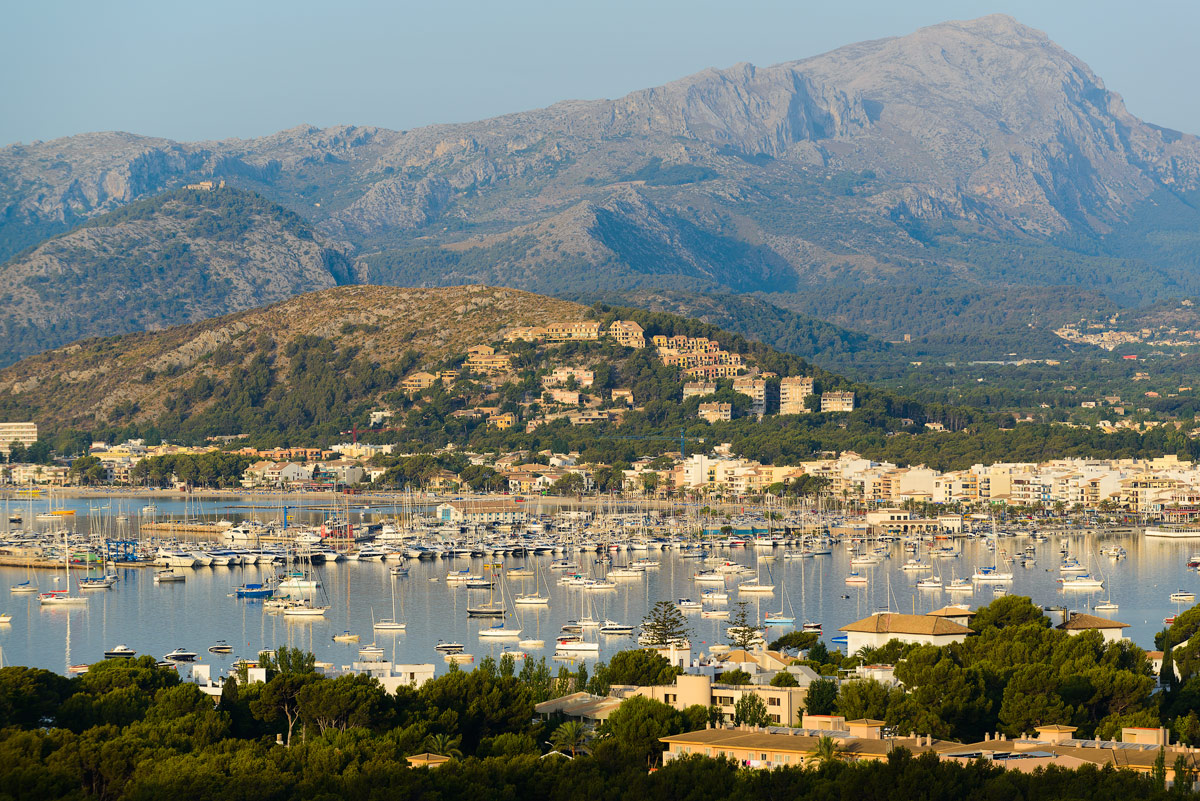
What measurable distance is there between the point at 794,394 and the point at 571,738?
406 feet

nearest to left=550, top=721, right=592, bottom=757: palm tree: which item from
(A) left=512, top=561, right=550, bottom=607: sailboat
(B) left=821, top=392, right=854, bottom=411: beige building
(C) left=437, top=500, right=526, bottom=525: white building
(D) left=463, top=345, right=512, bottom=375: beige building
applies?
(A) left=512, top=561, right=550, bottom=607: sailboat

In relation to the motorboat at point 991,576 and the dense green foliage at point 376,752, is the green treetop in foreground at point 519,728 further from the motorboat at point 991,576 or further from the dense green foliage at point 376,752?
the motorboat at point 991,576

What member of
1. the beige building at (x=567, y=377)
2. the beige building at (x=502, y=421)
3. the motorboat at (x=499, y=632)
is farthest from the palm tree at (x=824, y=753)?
the beige building at (x=567, y=377)

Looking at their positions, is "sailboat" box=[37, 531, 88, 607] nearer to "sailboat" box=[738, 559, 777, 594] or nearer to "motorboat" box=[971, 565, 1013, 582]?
"sailboat" box=[738, 559, 777, 594]

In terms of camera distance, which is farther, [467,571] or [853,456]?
[853,456]

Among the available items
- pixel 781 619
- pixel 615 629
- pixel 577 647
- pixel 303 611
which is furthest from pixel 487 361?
pixel 577 647

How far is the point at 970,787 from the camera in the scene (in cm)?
3042

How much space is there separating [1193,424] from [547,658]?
10535cm

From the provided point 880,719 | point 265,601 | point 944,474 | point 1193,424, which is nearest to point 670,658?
point 880,719

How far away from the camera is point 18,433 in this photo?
556ft

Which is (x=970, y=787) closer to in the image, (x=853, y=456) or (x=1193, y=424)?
(x=853, y=456)

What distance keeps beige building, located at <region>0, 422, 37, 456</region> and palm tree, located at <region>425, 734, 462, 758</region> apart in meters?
138

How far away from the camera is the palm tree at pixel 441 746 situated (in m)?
35.2

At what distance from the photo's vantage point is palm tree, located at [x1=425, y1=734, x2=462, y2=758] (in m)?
35.2
